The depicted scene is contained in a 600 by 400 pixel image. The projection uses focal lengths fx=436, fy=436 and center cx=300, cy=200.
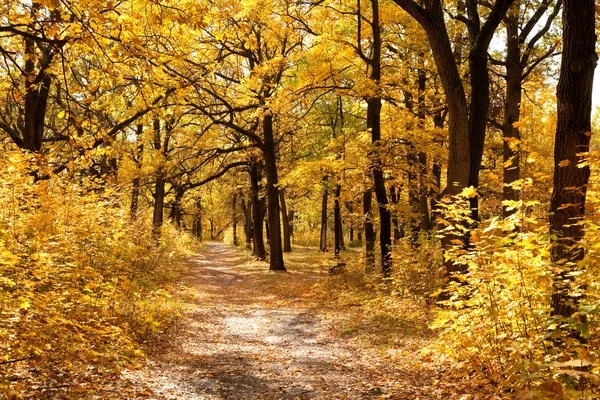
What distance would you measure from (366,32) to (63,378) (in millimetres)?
11709

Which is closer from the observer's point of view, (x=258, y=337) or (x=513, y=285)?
(x=513, y=285)

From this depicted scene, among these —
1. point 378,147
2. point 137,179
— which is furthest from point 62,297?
point 137,179

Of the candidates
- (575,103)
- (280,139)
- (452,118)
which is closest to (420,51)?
(452,118)

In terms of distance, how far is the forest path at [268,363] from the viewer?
523 centimetres

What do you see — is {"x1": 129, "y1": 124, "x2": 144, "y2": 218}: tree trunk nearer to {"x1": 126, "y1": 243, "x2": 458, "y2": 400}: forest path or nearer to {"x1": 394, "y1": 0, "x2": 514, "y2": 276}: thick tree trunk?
{"x1": 126, "y1": 243, "x2": 458, "y2": 400}: forest path

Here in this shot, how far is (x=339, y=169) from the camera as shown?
1266 cm

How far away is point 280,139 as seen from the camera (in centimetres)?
1997

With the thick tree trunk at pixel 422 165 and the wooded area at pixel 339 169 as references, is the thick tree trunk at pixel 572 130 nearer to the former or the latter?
the wooded area at pixel 339 169

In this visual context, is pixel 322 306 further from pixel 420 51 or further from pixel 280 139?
pixel 280 139

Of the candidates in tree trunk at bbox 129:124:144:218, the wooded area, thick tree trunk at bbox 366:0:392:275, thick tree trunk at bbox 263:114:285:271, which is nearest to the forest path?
the wooded area

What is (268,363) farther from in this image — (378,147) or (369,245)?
(369,245)

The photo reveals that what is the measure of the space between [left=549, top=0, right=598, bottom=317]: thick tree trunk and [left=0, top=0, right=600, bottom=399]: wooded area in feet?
0.06

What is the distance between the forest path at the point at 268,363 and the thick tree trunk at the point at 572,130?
2131 millimetres

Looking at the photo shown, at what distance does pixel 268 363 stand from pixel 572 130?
16.4ft
